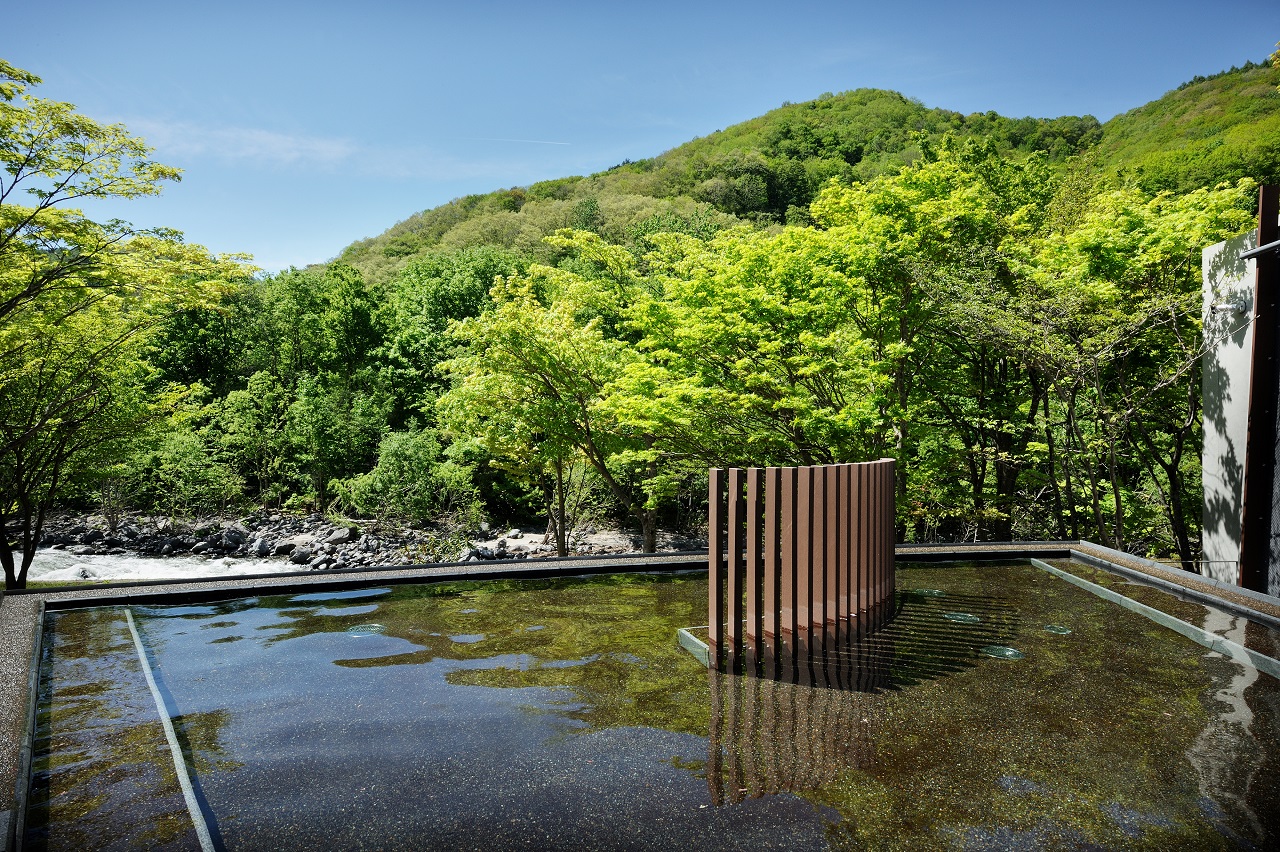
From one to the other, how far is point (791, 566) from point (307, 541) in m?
18.4

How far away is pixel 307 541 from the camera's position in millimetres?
20203

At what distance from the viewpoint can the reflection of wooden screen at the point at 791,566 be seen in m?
4.45

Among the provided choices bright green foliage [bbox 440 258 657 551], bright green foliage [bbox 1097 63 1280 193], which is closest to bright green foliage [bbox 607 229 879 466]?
bright green foliage [bbox 440 258 657 551]

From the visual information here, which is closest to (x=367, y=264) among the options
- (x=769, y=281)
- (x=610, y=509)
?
(x=610, y=509)

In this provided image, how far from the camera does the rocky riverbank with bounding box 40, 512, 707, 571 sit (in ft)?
60.5

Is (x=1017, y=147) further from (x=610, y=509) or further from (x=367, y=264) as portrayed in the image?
(x=367, y=264)

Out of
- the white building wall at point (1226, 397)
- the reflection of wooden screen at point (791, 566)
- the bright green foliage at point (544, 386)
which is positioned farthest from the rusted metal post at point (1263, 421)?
the bright green foliage at point (544, 386)

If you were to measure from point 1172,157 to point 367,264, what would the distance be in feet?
135

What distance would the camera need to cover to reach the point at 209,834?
257 centimetres

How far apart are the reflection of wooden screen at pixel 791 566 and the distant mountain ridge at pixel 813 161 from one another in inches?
799

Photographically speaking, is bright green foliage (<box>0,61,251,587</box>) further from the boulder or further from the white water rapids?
Answer: the boulder

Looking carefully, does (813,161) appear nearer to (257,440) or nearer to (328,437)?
(328,437)

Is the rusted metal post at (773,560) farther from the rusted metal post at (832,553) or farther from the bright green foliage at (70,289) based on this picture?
the bright green foliage at (70,289)

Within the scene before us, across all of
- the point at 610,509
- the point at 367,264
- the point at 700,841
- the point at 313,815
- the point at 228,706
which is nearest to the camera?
the point at 700,841
